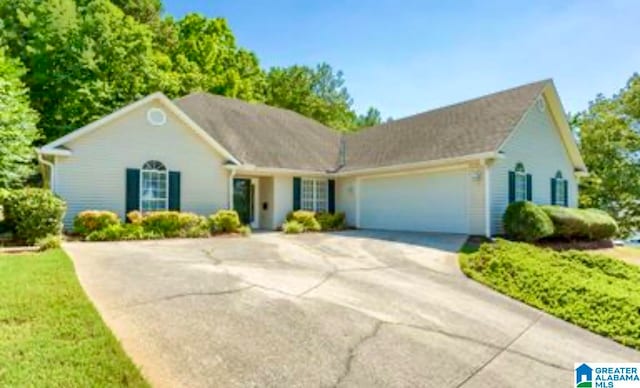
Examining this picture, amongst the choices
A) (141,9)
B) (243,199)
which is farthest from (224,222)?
(141,9)

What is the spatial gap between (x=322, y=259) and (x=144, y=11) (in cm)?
2773

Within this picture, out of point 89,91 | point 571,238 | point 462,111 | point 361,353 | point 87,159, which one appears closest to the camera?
point 361,353

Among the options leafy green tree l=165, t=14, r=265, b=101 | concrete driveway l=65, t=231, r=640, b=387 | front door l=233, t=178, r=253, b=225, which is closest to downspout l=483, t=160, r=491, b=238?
concrete driveway l=65, t=231, r=640, b=387

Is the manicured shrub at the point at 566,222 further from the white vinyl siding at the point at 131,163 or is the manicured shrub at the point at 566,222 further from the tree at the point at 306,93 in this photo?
the tree at the point at 306,93

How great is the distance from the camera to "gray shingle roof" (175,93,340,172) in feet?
57.5

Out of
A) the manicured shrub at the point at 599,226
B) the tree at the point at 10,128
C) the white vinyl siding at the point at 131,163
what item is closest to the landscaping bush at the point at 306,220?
the white vinyl siding at the point at 131,163

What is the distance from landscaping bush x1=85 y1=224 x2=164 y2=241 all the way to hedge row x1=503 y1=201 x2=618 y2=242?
451 inches

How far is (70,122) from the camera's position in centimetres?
2086

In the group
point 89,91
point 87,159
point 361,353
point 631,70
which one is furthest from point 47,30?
point 631,70

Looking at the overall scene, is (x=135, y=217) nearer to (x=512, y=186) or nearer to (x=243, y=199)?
(x=243, y=199)

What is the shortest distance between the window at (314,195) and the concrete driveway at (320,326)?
889cm

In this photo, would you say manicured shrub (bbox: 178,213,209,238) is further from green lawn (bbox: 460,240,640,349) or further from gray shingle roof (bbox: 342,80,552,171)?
green lawn (bbox: 460,240,640,349)

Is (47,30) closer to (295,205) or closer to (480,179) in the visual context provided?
(295,205)

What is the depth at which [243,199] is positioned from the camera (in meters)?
17.8
